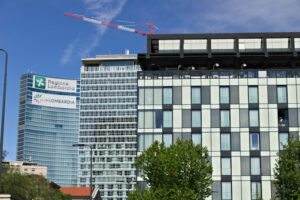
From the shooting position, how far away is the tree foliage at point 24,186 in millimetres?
70688

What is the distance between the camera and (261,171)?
254 feet

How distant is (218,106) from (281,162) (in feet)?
68.4

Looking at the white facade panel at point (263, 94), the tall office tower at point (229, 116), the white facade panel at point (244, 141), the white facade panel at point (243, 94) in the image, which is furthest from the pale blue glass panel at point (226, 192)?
the white facade panel at point (263, 94)

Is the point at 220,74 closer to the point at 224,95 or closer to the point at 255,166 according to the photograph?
the point at 224,95

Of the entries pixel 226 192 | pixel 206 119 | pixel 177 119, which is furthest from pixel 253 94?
pixel 226 192

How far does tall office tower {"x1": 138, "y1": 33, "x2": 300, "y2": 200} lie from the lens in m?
77.6

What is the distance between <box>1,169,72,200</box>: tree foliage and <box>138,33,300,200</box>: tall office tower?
17480mm

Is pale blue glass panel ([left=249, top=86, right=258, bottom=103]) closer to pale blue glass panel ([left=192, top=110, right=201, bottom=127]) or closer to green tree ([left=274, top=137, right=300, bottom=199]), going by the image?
pale blue glass panel ([left=192, top=110, right=201, bottom=127])

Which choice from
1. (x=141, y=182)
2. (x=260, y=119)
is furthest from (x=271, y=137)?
(x=141, y=182)

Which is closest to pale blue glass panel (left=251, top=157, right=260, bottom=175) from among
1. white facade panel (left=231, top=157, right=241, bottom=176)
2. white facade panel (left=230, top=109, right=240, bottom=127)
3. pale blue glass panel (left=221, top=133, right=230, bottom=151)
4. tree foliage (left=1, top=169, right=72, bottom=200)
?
white facade panel (left=231, top=157, right=241, bottom=176)

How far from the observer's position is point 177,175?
60.1m

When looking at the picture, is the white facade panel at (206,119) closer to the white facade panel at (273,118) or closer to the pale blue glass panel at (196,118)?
the pale blue glass panel at (196,118)

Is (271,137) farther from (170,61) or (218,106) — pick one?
(170,61)

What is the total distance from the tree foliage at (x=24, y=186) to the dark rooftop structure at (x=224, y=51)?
2615cm
